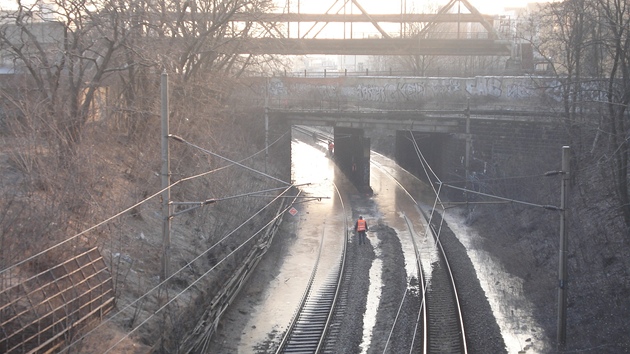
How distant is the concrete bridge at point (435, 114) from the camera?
Result: 2944 cm

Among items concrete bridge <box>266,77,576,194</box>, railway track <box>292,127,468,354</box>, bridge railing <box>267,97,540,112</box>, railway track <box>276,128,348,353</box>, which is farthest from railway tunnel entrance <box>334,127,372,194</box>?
railway track <box>276,128,348,353</box>

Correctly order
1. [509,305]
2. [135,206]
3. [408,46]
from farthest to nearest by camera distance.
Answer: [408,46] < [509,305] < [135,206]

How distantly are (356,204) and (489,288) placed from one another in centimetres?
1464

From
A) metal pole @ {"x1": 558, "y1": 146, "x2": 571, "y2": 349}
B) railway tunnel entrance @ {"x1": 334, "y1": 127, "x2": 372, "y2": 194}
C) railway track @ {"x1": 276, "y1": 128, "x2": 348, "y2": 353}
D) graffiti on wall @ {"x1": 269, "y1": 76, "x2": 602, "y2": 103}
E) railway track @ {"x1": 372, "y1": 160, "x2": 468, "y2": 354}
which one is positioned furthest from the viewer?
railway tunnel entrance @ {"x1": 334, "y1": 127, "x2": 372, "y2": 194}

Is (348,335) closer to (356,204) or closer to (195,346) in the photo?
(195,346)

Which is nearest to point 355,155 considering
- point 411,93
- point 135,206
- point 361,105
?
point 361,105

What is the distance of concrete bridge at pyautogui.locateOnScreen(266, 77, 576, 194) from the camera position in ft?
96.6

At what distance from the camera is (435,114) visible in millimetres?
31828

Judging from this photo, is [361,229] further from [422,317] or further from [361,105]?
[361,105]

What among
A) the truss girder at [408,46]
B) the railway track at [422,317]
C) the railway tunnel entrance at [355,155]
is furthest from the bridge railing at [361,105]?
the railway track at [422,317]

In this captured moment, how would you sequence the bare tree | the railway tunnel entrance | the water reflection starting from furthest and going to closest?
the railway tunnel entrance < the bare tree < the water reflection

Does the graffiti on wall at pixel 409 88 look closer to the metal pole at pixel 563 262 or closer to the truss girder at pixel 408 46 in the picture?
the truss girder at pixel 408 46

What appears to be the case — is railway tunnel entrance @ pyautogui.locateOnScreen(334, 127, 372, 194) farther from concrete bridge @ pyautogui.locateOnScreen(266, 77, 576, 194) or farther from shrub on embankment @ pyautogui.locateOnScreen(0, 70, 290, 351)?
shrub on embankment @ pyautogui.locateOnScreen(0, 70, 290, 351)

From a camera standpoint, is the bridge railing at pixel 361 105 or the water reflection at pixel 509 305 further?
the bridge railing at pixel 361 105
